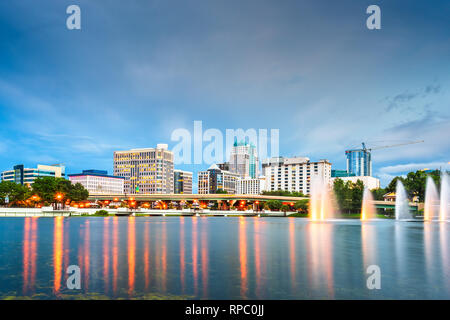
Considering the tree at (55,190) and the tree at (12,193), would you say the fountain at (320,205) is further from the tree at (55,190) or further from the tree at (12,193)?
the tree at (12,193)

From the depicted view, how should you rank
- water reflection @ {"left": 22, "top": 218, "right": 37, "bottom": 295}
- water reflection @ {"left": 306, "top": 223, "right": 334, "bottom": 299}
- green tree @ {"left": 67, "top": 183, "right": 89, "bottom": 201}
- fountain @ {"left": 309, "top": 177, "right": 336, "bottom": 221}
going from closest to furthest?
water reflection @ {"left": 22, "top": 218, "right": 37, "bottom": 295} → water reflection @ {"left": 306, "top": 223, "right": 334, "bottom": 299} → fountain @ {"left": 309, "top": 177, "right": 336, "bottom": 221} → green tree @ {"left": 67, "top": 183, "right": 89, "bottom": 201}

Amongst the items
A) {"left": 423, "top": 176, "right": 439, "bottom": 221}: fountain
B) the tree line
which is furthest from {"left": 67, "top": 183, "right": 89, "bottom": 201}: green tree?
{"left": 423, "top": 176, "right": 439, "bottom": 221}: fountain

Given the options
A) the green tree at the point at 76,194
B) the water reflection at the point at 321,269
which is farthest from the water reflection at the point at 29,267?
the green tree at the point at 76,194

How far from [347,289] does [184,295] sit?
30.8 feet

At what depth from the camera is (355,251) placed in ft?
124

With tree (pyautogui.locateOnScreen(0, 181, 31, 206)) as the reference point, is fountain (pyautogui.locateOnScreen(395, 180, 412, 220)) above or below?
below

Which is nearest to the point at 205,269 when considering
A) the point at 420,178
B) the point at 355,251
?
the point at 355,251

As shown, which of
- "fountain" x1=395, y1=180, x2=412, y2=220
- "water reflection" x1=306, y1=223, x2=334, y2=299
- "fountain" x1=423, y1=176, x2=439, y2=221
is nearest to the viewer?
"water reflection" x1=306, y1=223, x2=334, y2=299

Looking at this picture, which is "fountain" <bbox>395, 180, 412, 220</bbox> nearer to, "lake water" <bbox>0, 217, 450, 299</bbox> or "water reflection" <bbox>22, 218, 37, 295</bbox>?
"lake water" <bbox>0, 217, 450, 299</bbox>

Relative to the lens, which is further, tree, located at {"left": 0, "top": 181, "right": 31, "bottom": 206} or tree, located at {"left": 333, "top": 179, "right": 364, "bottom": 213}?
tree, located at {"left": 333, "top": 179, "right": 364, "bottom": 213}

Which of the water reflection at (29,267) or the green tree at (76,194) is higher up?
the green tree at (76,194)

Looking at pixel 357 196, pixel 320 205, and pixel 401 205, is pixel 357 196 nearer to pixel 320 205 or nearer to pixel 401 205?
pixel 401 205

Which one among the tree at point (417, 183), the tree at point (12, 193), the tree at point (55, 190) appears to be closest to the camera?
the tree at point (12, 193)
